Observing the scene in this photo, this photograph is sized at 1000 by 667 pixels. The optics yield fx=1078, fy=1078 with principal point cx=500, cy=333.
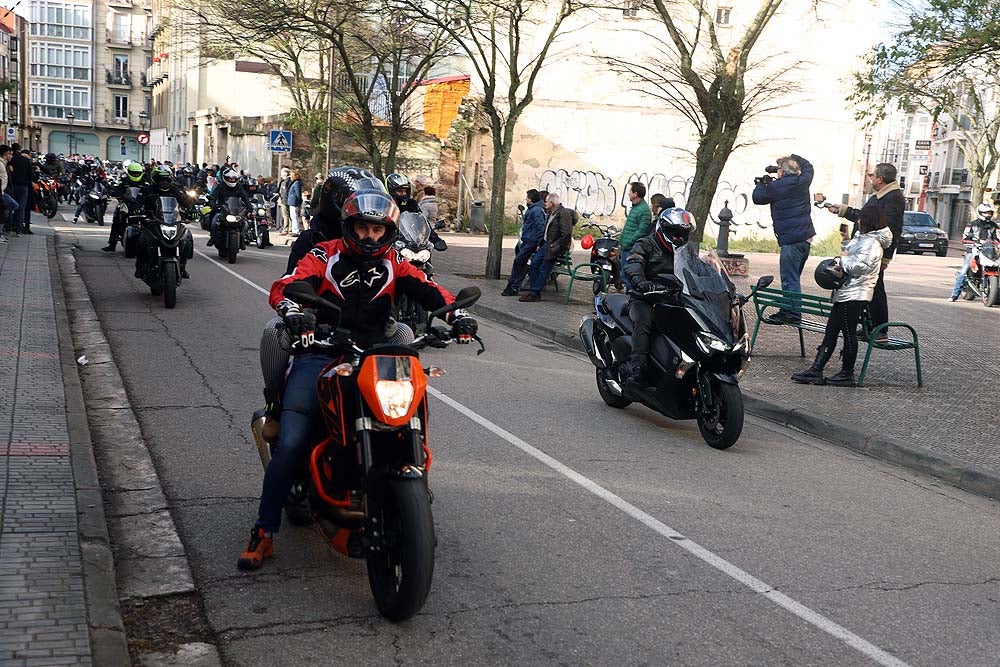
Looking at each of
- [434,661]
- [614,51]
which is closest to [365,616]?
[434,661]

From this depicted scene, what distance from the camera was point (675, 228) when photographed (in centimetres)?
849

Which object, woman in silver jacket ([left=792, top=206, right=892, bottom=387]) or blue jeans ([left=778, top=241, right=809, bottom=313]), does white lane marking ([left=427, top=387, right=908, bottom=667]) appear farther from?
blue jeans ([left=778, top=241, right=809, bottom=313])

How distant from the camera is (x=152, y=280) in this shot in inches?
544

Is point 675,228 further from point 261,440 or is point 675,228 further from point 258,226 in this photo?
point 258,226

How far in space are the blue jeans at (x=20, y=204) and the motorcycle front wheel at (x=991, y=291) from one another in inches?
758

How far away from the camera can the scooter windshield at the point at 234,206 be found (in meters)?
20.4

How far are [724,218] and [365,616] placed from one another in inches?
963

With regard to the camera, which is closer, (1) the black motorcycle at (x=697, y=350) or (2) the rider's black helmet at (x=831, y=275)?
(1) the black motorcycle at (x=697, y=350)

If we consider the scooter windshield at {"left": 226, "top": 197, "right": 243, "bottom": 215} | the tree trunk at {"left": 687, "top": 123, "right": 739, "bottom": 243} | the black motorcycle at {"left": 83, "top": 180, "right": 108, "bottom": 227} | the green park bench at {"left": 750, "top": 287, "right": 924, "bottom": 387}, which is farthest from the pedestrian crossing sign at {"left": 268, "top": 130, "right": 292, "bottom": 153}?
the green park bench at {"left": 750, "top": 287, "right": 924, "bottom": 387}

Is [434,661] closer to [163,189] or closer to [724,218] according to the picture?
[163,189]

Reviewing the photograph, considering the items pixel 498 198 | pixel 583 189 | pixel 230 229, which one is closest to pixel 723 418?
pixel 498 198

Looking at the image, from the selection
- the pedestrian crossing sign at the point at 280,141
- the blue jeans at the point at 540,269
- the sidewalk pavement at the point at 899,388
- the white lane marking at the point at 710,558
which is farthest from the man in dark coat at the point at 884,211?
the pedestrian crossing sign at the point at 280,141

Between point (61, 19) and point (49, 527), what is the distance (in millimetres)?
103024

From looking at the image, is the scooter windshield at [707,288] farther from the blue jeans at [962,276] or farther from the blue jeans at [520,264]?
the blue jeans at [962,276]
